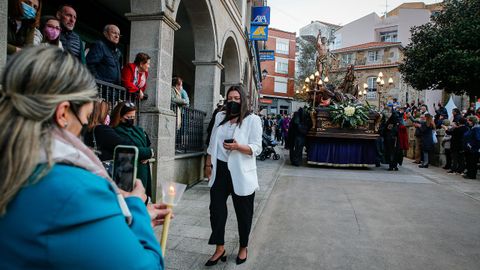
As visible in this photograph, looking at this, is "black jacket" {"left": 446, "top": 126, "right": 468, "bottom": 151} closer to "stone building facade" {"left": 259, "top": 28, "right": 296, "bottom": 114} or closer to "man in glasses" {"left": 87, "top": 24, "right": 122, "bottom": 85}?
"man in glasses" {"left": 87, "top": 24, "right": 122, "bottom": 85}

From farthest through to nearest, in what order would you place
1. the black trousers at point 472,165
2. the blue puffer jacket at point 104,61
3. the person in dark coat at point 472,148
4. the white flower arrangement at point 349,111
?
the white flower arrangement at point 349,111 < the black trousers at point 472,165 < the person in dark coat at point 472,148 < the blue puffer jacket at point 104,61

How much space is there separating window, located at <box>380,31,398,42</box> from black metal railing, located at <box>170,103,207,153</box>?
135 feet

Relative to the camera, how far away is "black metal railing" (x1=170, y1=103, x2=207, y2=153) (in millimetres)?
6527

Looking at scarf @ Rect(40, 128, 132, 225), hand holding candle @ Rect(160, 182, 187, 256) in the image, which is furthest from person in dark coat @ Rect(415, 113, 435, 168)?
scarf @ Rect(40, 128, 132, 225)

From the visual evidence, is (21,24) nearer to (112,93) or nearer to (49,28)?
(49,28)

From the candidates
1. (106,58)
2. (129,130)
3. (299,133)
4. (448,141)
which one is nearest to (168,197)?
(129,130)

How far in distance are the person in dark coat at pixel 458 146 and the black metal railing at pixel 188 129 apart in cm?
833

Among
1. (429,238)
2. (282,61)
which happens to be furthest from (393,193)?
(282,61)

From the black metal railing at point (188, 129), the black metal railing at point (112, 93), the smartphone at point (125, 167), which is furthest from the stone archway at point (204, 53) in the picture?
the smartphone at point (125, 167)

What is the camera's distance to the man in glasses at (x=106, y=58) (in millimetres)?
4254

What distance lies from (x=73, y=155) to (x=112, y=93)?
3.76 meters

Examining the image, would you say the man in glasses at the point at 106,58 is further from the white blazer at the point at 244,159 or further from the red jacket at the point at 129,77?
the white blazer at the point at 244,159

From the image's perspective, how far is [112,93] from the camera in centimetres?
443

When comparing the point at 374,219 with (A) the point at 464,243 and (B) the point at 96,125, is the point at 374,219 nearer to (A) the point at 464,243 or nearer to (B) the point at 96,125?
(A) the point at 464,243
